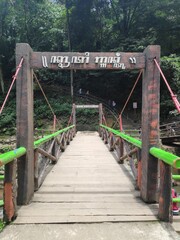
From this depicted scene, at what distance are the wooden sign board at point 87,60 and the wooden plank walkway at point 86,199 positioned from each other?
1.67 meters

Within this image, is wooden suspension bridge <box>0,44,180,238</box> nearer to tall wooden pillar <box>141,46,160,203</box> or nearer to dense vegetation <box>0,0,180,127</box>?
tall wooden pillar <box>141,46,160,203</box>

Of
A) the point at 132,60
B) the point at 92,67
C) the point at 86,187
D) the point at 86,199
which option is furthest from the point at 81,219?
the point at 132,60

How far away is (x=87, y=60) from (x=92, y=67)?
0.11 meters

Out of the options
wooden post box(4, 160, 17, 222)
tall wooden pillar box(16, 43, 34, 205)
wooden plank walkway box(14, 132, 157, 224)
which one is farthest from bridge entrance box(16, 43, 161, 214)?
wooden post box(4, 160, 17, 222)

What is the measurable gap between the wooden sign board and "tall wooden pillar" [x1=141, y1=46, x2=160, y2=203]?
0.52 ft

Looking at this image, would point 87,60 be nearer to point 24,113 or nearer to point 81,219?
point 24,113

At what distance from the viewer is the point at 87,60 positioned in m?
3.28

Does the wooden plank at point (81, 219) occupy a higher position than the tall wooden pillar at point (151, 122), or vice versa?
the tall wooden pillar at point (151, 122)

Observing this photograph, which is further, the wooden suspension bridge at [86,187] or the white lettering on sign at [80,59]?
the white lettering on sign at [80,59]

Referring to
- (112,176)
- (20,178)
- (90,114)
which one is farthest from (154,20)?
(20,178)

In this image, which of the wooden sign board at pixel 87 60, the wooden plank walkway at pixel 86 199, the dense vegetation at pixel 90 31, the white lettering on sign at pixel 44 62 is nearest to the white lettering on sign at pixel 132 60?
the wooden sign board at pixel 87 60

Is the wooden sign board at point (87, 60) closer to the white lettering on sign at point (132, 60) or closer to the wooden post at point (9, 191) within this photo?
the white lettering on sign at point (132, 60)

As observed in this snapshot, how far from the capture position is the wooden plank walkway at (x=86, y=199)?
2631 mm

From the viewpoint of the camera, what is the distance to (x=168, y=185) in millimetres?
2523
